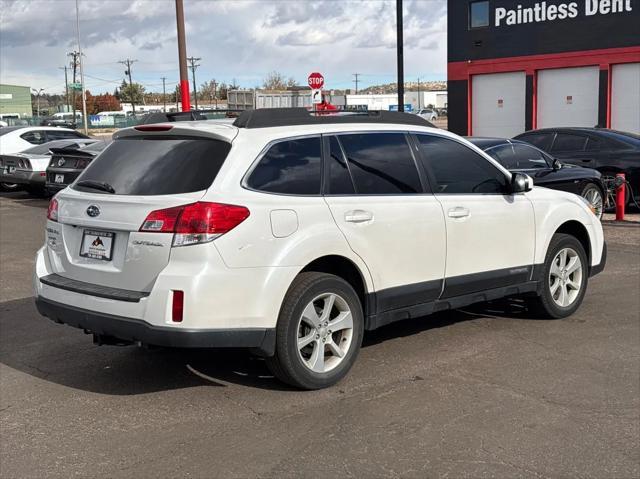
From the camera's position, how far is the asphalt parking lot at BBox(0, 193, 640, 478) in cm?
404

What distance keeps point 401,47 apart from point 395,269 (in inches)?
592

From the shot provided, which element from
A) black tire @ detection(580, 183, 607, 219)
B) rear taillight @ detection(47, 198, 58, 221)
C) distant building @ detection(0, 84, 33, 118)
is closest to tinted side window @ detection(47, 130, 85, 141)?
black tire @ detection(580, 183, 607, 219)

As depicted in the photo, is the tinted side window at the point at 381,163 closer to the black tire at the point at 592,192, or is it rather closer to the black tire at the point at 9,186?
the black tire at the point at 592,192

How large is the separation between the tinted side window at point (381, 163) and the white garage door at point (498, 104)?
82.5 ft

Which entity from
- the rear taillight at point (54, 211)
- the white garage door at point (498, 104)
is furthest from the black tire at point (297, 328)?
the white garage door at point (498, 104)

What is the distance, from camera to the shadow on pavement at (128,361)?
530 centimetres

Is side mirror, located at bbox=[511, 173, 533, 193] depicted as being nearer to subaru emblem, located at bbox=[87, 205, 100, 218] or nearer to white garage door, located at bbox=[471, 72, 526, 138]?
subaru emblem, located at bbox=[87, 205, 100, 218]

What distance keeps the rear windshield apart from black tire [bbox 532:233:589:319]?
3269 mm

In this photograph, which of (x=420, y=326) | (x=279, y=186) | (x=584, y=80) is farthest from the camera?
(x=584, y=80)

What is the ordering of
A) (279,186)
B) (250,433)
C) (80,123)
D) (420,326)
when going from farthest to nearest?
(80,123), (420,326), (279,186), (250,433)

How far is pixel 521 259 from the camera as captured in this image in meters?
6.42

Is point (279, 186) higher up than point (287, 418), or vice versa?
point (279, 186)

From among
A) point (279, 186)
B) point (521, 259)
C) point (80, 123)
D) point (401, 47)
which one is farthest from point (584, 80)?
point (80, 123)

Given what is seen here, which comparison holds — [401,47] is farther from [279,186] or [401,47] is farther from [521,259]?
[279,186]
